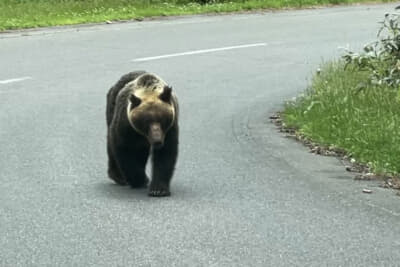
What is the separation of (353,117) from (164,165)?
3.26 metres

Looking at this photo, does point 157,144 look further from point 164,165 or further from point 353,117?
point 353,117

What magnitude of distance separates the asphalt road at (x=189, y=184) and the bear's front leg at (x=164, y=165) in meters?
0.11

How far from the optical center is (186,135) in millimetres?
11047

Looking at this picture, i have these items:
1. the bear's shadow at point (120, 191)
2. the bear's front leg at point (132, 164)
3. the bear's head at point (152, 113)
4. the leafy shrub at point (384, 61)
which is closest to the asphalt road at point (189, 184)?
the bear's shadow at point (120, 191)

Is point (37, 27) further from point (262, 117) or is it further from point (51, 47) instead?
point (262, 117)

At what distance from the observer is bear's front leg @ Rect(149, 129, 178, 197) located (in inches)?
321

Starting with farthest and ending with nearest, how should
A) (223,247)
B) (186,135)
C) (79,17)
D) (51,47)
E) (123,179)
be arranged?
1. (79,17)
2. (51,47)
3. (186,135)
4. (123,179)
5. (223,247)

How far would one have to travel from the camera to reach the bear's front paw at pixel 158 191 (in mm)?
8234

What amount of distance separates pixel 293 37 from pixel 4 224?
537 inches

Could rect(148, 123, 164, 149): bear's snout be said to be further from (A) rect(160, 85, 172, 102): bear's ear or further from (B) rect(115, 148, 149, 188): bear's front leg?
(B) rect(115, 148, 149, 188): bear's front leg

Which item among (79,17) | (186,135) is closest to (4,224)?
(186,135)

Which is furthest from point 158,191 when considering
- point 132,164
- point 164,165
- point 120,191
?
point 120,191

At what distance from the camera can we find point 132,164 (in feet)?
27.7

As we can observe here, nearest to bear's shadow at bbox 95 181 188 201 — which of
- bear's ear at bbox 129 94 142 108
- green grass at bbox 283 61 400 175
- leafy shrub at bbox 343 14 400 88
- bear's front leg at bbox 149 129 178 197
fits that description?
bear's front leg at bbox 149 129 178 197
